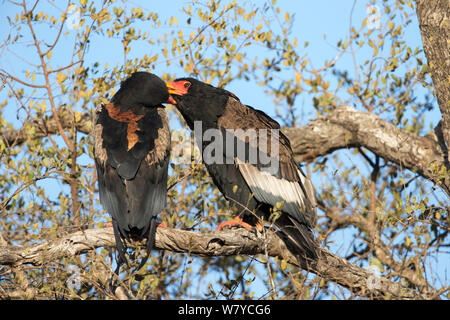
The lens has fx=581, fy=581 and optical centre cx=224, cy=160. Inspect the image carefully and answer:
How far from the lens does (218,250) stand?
4.00m

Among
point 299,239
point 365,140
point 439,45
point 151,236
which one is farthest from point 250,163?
point 439,45

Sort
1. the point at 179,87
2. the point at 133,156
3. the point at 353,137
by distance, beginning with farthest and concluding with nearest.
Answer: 1. the point at 353,137
2. the point at 179,87
3. the point at 133,156

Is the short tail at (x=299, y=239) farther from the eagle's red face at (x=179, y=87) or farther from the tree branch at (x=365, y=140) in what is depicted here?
the eagle's red face at (x=179, y=87)

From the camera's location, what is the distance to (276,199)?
4555mm

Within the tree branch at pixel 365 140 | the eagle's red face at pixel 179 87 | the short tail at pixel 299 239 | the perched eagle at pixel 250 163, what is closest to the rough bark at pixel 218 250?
the short tail at pixel 299 239

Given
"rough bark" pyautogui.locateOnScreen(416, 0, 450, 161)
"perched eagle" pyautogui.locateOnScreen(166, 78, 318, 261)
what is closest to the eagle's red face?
"perched eagle" pyautogui.locateOnScreen(166, 78, 318, 261)

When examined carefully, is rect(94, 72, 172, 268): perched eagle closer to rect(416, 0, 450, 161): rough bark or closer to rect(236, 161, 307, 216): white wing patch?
rect(236, 161, 307, 216): white wing patch

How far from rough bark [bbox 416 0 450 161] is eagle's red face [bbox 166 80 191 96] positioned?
2017 millimetres

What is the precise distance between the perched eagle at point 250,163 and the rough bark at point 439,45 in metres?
1.28

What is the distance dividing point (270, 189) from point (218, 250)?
823mm

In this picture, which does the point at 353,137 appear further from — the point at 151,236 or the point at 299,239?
the point at 151,236

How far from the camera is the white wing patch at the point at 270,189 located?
4.55 m

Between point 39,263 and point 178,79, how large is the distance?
2159 mm
